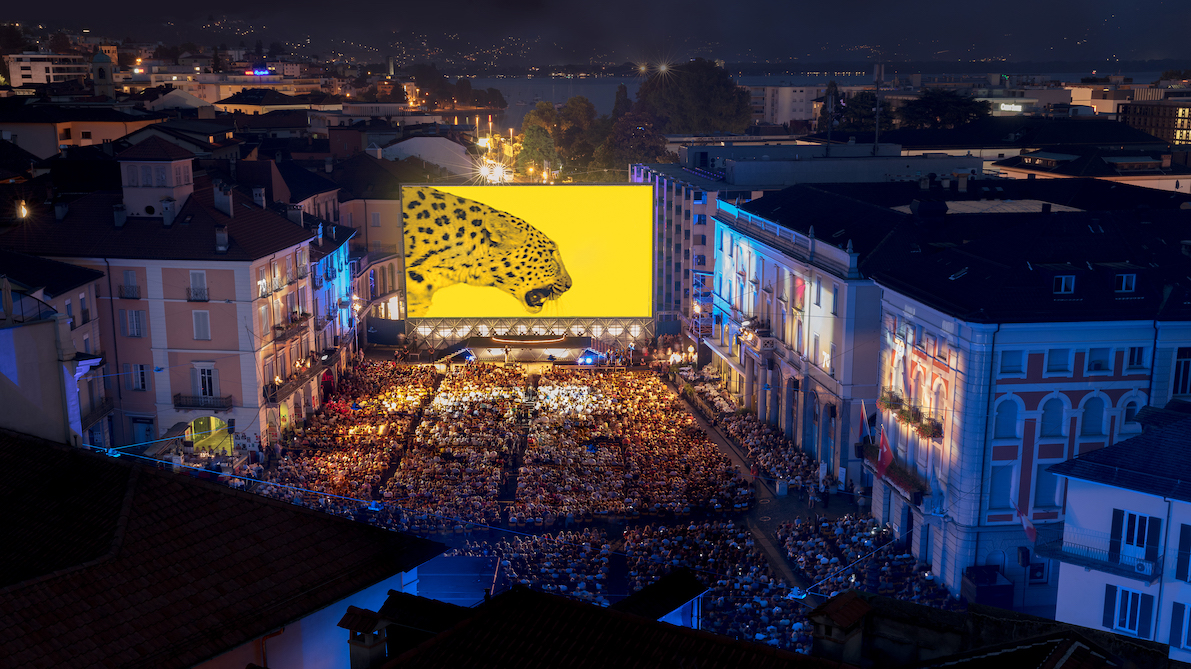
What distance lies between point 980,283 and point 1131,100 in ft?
464

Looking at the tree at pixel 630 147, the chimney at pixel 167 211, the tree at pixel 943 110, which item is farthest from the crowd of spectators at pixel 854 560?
the tree at pixel 630 147

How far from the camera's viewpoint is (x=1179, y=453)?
29172 millimetres

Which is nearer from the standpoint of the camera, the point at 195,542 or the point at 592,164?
the point at 195,542

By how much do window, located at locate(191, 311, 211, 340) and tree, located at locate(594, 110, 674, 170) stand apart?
283 feet

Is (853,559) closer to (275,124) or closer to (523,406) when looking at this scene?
(523,406)

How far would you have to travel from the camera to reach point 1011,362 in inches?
1474

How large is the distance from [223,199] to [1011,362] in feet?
118

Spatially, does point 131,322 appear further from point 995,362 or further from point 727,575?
point 995,362

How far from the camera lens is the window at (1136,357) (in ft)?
124

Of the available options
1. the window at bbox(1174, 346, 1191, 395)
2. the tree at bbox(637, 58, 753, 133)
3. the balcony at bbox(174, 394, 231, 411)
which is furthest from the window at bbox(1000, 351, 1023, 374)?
the tree at bbox(637, 58, 753, 133)

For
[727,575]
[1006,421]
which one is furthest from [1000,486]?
[727,575]

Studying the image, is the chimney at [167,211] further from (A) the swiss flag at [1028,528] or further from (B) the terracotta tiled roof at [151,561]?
(A) the swiss flag at [1028,528]

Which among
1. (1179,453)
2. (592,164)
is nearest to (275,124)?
(592,164)

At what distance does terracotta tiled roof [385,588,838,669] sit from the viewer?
14.4m
